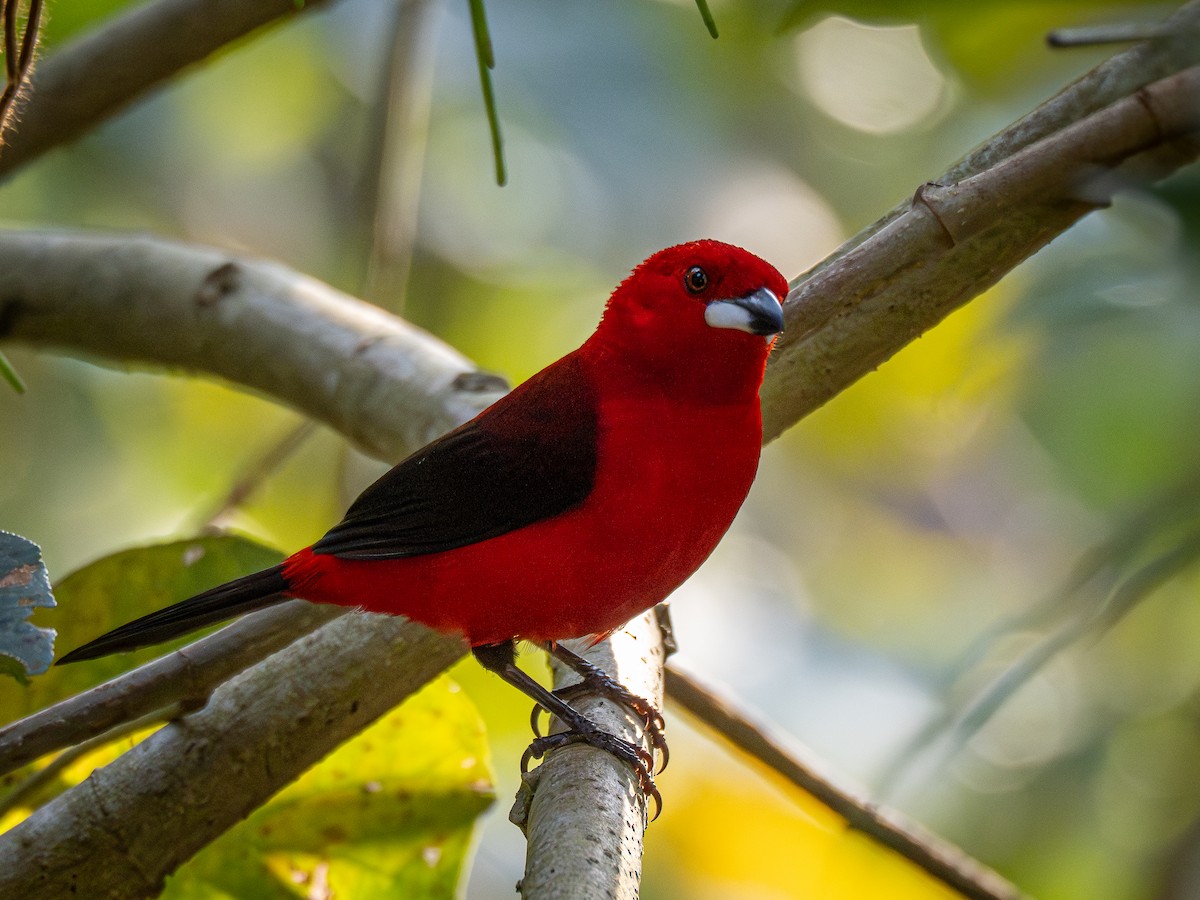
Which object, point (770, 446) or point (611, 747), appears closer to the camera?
point (611, 747)

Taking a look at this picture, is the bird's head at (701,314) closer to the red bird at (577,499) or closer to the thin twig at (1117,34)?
the red bird at (577,499)

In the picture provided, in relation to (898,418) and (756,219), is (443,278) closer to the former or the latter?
(756,219)

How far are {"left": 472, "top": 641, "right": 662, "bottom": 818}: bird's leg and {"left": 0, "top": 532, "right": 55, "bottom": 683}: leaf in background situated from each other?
1085 millimetres

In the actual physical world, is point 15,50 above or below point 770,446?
above

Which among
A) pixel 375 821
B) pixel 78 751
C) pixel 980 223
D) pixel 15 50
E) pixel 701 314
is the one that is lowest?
pixel 375 821

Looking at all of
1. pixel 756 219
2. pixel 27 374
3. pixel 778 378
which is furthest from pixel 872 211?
pixel 27 374

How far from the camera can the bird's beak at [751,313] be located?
265cm

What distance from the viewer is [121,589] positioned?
10.1ft

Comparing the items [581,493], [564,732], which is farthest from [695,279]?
[564,732]

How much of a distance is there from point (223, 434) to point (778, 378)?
344 cm

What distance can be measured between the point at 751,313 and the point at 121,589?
162cm

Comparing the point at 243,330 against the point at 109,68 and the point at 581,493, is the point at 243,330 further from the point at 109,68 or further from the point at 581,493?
the point at 581,493

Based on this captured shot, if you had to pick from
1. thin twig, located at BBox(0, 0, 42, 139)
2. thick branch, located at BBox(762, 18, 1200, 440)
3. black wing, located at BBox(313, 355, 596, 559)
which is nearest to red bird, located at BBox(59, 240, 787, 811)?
black wing, located at BBox(313, 355, 596, 559)

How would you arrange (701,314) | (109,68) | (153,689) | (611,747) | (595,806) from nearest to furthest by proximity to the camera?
(595,806) → (153,689) → (611,747) → (701,314) → (109,68)
